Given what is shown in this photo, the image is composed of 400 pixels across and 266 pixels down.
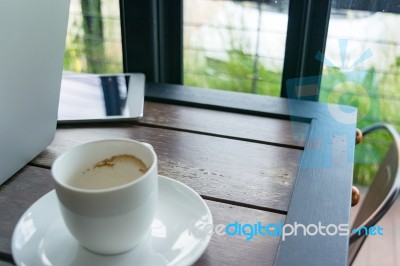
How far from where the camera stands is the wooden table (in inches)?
20.4

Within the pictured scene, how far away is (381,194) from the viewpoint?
740mm

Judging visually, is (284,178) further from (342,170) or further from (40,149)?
(40,149)

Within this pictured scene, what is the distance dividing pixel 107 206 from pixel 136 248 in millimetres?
85

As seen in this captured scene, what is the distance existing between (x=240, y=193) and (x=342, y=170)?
169mm

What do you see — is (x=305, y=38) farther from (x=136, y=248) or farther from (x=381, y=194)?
(x=136, y=248)

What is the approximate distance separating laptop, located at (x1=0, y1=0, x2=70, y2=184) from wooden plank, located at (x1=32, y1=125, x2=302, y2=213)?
6 centimetres

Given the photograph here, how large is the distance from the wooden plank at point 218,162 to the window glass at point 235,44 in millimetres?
316

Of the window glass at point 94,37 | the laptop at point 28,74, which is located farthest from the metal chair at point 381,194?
the window glass at point 94,37

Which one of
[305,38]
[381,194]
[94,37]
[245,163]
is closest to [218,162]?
[245,163]

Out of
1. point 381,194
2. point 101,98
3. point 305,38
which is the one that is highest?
point 305,38
